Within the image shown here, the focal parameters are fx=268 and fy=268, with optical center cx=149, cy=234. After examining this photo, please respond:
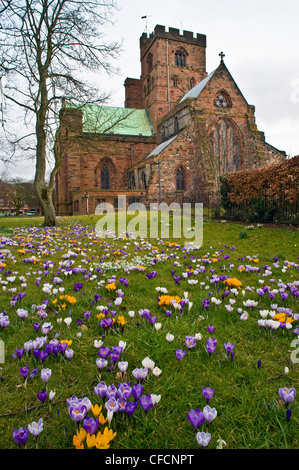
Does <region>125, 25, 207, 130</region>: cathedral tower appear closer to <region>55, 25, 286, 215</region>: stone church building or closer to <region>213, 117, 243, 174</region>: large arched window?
<region>55, 25, 286, 215</region>: stone church building

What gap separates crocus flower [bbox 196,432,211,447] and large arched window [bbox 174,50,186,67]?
4551 centimetres

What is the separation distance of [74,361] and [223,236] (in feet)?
24.8

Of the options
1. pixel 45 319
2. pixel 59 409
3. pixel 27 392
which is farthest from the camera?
pixel 45 319

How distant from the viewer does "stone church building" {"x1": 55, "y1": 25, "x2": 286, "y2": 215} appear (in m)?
25.2

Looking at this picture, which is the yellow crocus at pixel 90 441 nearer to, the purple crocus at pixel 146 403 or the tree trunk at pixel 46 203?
the purple crocus at pixel 146 403

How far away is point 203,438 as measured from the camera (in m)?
1.20

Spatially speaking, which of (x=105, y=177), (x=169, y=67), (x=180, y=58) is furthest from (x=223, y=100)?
(x=105, y=177)

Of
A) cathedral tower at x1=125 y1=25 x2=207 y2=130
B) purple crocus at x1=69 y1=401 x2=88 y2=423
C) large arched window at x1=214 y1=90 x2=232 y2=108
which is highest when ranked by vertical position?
cathedral tower at x1=125 y1=25 x2=207 y2=130

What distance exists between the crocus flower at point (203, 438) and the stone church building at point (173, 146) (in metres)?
19.2

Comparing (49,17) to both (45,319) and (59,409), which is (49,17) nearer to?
(45,319)

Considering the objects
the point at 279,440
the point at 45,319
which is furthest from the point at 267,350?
the point at 45,319

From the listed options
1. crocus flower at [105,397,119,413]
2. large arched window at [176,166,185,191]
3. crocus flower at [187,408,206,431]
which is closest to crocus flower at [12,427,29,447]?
crocus flower at [105,397,119,413]

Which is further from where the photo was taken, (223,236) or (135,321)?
(223,236)
